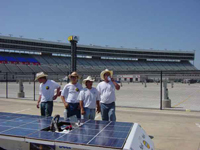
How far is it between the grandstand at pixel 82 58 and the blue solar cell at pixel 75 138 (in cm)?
5698

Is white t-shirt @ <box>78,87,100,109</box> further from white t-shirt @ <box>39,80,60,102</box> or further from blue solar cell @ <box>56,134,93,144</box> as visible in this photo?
blue solar cell @ <box>56,134,93,144</box>

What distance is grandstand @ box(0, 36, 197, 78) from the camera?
67.2 meters

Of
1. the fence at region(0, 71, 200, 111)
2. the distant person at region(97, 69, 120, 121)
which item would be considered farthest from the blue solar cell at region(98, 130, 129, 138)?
the fence at region(0, 71, 200, 111)

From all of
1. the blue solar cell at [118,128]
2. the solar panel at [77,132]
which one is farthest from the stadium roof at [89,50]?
the blue solar cell at [118,128]

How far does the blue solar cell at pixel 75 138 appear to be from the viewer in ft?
9.88

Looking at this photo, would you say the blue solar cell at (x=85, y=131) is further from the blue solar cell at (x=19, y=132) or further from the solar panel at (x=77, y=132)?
the blue solar cell at (x=19, y=132)

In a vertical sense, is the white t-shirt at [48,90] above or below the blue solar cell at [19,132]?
above

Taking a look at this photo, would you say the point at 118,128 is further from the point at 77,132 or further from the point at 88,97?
the point at 88,97

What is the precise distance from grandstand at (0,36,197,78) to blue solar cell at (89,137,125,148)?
188 ft

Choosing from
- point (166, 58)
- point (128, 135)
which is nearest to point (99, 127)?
point (128, 135)

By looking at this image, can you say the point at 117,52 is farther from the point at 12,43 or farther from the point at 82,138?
the point at 82,138

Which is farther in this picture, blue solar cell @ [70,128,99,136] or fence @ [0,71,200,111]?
fence @ [0,71,200,111]

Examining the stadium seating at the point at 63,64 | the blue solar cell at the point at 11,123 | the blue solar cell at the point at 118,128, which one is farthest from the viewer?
the stadium seating at the point at 63,64

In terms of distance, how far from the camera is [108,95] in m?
5.42
